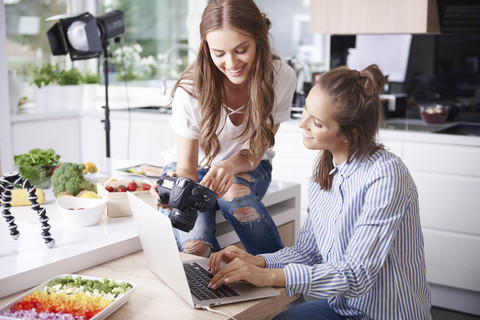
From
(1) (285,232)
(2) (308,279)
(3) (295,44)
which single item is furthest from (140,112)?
(2) (308,279)

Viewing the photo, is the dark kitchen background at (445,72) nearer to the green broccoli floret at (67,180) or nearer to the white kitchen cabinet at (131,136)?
the white kitchen cabinet at (131,136)

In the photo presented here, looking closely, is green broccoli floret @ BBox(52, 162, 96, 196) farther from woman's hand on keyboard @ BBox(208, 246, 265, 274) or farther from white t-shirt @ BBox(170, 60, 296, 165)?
woman's hand on keyboard @ BBox(208, 246, 265, 274)

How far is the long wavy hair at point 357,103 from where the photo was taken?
1.44 m

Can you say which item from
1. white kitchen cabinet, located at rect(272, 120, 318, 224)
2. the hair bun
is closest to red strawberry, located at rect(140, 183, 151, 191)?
the hair bun

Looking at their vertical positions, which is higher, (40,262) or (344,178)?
(344,178)

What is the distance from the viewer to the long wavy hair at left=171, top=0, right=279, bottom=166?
6.01ft

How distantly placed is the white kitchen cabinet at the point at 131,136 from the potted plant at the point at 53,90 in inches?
5.7

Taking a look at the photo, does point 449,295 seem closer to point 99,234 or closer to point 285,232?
point 285,232

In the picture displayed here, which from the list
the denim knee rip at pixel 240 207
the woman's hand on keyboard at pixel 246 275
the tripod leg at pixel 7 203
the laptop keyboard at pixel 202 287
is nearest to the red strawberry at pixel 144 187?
the denim knee rip at pixel 240 207

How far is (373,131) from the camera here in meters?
1.48

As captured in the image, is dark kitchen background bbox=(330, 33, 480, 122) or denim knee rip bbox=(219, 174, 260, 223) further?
dark kitchen background bbox=(330, 33, 480, 122)

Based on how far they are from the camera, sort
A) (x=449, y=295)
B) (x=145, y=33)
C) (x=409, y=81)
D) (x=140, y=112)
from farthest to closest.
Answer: (x=145, y=33) < (x=140, y=112) < (x=409, y=81) < (x=449, y=295)

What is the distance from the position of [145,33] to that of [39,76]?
0.90 m

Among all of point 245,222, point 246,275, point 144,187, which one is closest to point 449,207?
→ point 245,222
